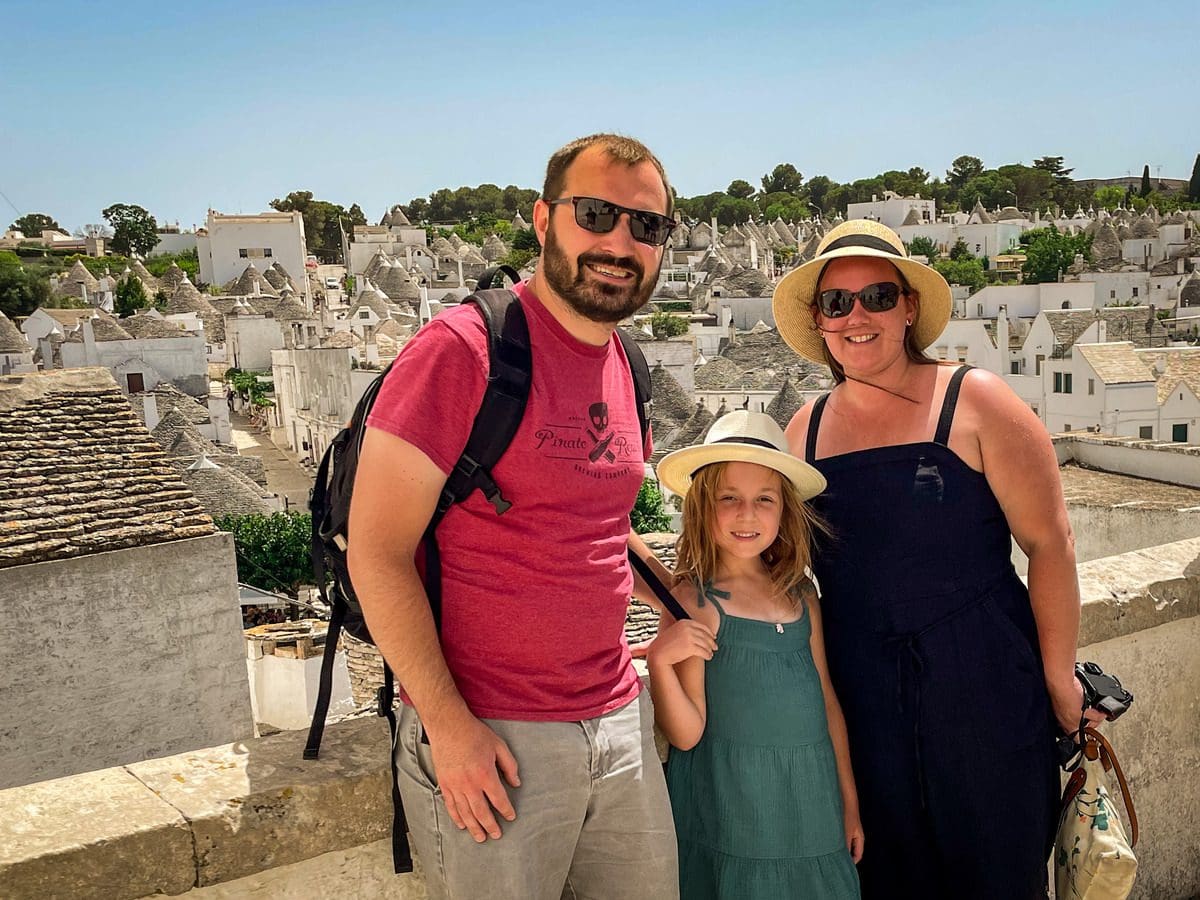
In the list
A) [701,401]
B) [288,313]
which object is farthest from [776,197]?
[701,401]

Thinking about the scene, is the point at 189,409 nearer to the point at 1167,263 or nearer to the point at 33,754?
the point at 33,754

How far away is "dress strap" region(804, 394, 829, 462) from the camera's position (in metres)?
3.02

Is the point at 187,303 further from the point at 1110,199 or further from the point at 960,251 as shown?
the point at 1110,199

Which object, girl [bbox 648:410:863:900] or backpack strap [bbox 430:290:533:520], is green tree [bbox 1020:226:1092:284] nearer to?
girl [bbox 648:410:863:900]

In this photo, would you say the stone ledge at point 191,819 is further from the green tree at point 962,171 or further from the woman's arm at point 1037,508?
the green tree at point 962,171

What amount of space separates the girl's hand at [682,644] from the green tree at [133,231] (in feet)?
314

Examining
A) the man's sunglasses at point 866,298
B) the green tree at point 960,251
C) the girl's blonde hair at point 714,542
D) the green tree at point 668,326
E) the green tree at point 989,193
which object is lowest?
the green tree at point 668,326

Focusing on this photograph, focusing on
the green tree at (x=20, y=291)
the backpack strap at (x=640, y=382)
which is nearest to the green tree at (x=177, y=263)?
the green tree at (x=20, y=291)

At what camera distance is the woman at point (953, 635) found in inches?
107

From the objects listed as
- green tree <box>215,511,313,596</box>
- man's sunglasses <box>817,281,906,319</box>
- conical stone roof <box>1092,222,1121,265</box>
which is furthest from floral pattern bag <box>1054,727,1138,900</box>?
conical stone roof <box>1092,222,1121,265</box>

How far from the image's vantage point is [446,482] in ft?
7.00

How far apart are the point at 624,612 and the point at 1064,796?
4.24 feet

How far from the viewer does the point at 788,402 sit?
28.5 meters

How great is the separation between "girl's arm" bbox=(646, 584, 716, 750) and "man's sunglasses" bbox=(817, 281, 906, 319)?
93 centimetres
